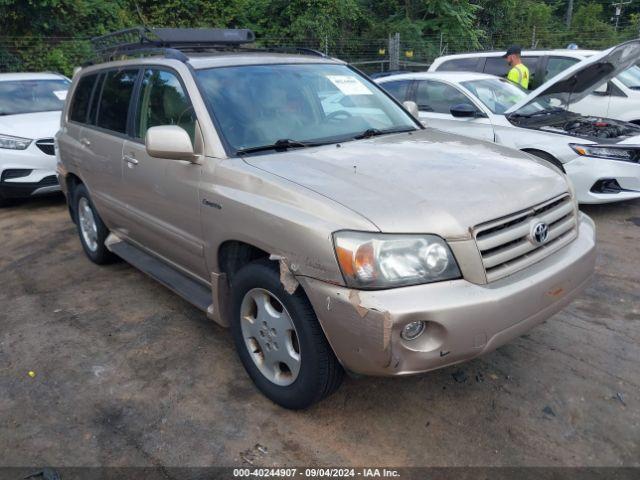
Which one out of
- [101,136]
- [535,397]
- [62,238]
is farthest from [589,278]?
[62,238]

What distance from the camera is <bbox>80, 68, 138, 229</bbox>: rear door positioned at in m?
4.21

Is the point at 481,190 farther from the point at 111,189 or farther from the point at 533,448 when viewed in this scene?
the point at 111,189

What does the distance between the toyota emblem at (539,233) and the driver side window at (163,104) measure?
1.98 m

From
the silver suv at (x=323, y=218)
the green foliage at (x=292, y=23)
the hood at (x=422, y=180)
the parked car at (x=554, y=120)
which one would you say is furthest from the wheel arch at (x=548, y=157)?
the green foliage at (x=292, y=23)

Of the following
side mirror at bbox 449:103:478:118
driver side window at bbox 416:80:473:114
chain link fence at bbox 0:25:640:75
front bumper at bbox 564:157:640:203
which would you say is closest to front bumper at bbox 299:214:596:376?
front bumper at bbox 564:157:640:203

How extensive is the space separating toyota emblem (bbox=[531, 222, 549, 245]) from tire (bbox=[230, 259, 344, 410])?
44.5 inches

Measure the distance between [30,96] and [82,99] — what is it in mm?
4053

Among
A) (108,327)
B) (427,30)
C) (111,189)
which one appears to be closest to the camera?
(108,327)

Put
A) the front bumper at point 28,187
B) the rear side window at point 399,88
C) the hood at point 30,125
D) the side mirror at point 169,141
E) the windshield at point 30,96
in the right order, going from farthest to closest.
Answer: the windshield at point 30,96 < the rear side window at point 399,88 < the hood at point 30,125 < the front bumper at point 28,187 < the side mirror at point 169,141

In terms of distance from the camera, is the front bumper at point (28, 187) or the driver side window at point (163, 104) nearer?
the driver side window at point (163, 104)

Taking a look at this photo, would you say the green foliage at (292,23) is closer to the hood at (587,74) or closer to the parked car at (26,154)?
the parked car at (26,154)

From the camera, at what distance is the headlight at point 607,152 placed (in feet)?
19.5

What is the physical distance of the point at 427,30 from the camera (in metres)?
20.9

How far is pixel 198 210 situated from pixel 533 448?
2.16 metres
